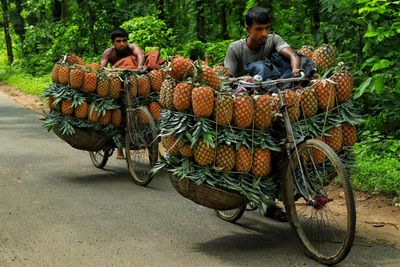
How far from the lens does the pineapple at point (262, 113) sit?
16.4ft

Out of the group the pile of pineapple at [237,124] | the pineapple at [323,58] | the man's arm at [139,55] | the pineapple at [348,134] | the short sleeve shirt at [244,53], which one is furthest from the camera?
the man's arm at [139,55]

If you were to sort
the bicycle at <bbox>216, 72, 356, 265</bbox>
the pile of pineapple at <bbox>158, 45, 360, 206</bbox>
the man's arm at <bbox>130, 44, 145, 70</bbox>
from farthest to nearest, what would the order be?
the man's arm at <bbox>130, 44, 145, 70</bbox> < the pile of pineapple at <bbox>158, 45, 360, 206</bbox> < the bicycle at <bbox>216, 72, 356, 265</bbox>

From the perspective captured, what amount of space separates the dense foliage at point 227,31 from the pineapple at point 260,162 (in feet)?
7.53

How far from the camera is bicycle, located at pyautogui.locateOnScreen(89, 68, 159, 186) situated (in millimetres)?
→ 7621

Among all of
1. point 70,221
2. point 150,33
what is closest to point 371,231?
point 70,221

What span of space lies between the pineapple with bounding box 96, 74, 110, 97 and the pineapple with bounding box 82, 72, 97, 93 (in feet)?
0.24

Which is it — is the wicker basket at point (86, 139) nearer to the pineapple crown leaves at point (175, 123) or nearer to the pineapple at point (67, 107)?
the pineapple at point (67, 107)

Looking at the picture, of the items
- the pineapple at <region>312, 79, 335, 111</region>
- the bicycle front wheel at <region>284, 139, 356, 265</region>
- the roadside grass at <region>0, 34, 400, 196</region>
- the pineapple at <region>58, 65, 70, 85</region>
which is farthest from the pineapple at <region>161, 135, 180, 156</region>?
the pineapple at <region>58, 65, 70, 85</region>

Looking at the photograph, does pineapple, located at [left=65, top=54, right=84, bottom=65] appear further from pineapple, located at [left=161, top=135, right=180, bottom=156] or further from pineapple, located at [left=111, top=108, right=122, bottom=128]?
pineapple, located at [left=161, top=135, right=180, bottom=156]

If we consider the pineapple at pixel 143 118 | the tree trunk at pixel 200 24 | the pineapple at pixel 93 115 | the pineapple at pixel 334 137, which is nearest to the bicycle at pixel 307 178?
the pineapple at pixel 334 137

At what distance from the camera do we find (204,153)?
4945mm

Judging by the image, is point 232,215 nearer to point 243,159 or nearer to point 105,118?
point 243,159

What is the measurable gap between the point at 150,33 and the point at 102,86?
7774 mm

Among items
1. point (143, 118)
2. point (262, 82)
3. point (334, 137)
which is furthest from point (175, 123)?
point (143, 118)
